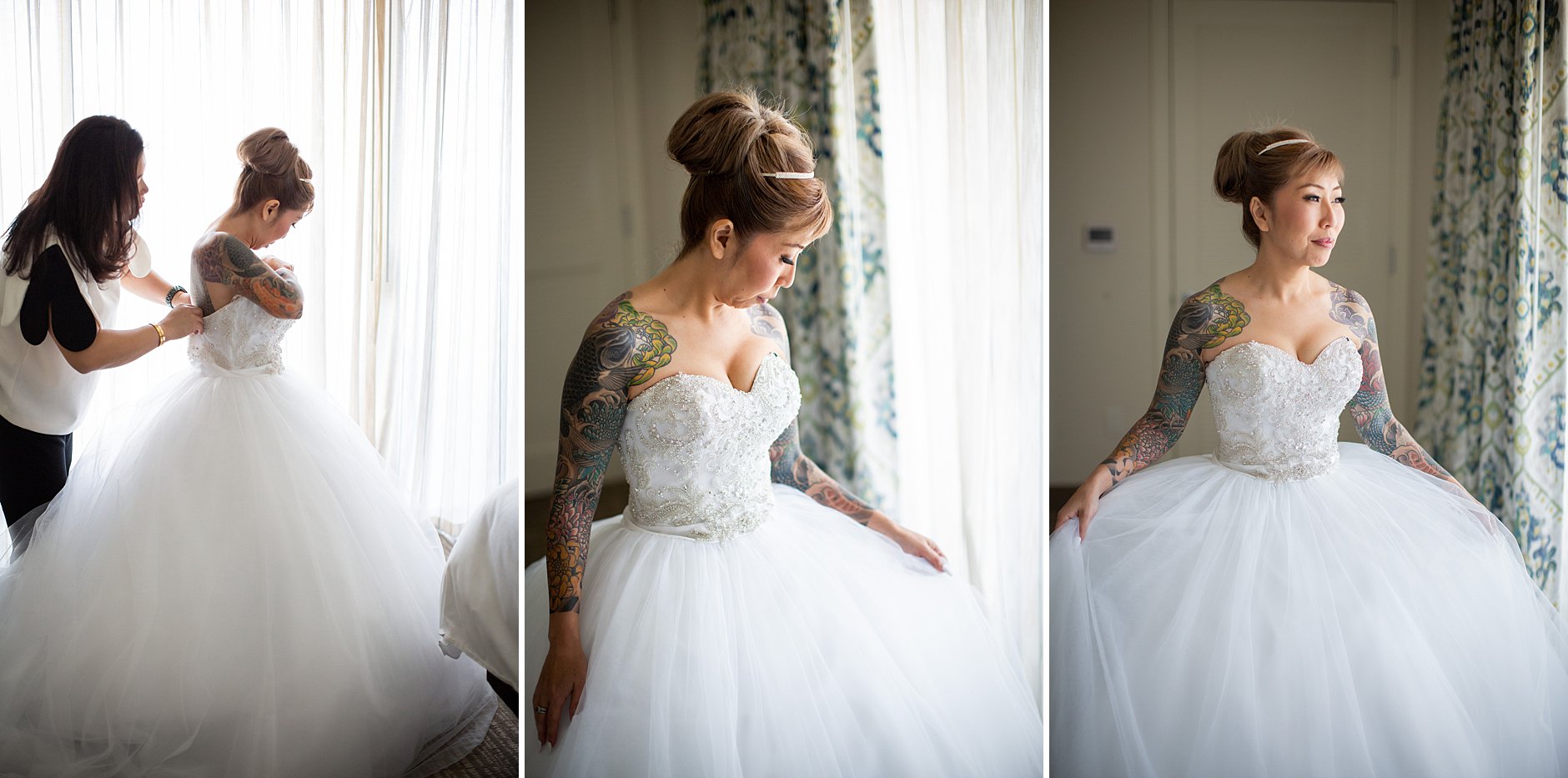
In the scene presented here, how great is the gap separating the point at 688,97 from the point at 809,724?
1.13 meters

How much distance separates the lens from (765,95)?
5.70 feet

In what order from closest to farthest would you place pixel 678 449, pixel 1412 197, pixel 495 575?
pixel 678 449 → pixel 1412 197 → pixel 495 575

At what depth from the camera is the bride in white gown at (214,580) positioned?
1823 mm

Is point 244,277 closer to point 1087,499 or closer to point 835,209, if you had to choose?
point 835,209

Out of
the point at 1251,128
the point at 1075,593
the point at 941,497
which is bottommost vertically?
Answer: the point at 1075,593

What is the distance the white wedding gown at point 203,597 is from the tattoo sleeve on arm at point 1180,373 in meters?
1.50

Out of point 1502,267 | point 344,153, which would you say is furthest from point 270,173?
point 1502,267

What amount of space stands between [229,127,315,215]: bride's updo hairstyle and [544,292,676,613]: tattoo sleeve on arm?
2.07 feet

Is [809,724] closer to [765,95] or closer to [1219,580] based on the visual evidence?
[1219,580]

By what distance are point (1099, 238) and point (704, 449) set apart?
85cm

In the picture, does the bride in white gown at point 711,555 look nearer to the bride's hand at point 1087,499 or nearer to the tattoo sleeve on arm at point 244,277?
the bride's hand at point 1087,499

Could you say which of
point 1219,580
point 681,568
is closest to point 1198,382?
point 1219,580

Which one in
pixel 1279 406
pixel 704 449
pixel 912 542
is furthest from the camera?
pixel 912 542

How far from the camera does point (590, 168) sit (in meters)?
1.78
